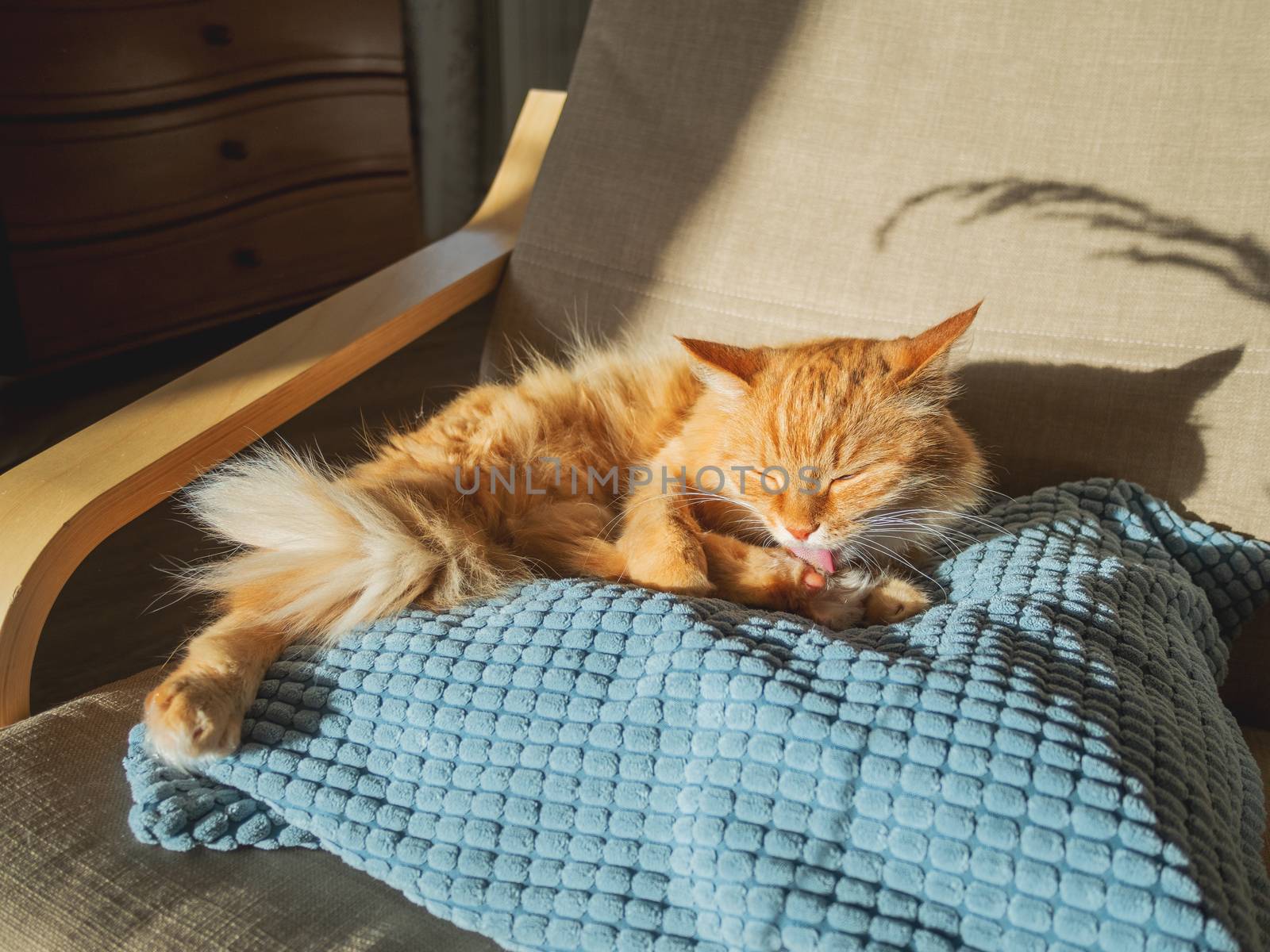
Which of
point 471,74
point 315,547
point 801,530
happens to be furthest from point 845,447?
point 471,74

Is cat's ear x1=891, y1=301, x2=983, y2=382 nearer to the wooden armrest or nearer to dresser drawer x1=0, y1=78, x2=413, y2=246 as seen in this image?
the wooden armrest

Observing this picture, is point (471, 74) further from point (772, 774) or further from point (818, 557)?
point (772, 774)

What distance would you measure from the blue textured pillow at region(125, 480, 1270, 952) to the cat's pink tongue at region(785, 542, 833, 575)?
174 mm

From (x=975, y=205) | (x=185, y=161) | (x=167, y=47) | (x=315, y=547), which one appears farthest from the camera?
(x=185, y=161)

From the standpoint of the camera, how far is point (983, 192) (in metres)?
1.50

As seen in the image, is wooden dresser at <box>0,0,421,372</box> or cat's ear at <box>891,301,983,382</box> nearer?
cat's ear at <box>891,301,983,382</box>

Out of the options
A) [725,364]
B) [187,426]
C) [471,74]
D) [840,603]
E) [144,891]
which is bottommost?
[144,891]

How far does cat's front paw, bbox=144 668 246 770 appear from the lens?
97 cm

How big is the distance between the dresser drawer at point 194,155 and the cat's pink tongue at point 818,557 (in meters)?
2.51

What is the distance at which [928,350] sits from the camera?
3.89 feet

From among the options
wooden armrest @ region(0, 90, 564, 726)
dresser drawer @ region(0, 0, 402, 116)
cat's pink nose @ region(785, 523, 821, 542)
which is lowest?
cat's pink nose @ region(785, 523, 821, 542)

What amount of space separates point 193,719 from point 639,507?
62 centimetres

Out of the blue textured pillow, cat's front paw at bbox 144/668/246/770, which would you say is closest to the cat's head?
the blue textured pillow

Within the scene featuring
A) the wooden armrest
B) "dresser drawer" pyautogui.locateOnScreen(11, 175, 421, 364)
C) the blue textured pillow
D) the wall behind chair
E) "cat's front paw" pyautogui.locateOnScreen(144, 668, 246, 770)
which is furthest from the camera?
the wall behind chair
